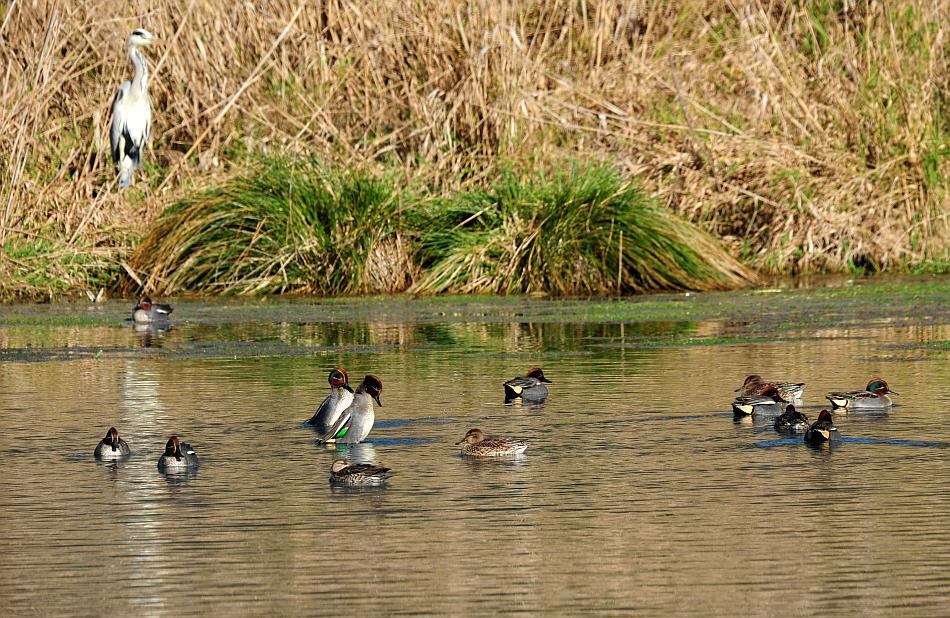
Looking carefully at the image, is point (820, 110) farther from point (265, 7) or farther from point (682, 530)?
point (682, 530)

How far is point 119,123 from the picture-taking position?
20.9 metres

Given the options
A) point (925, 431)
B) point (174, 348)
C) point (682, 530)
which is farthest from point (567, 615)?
point (174, 348)

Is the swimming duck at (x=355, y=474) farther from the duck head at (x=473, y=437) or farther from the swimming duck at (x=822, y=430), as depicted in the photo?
the swimming duck at (x=822, y=430)

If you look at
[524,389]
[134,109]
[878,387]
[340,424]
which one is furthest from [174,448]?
[134,109]

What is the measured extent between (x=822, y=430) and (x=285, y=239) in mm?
12216

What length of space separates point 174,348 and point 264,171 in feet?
20.5

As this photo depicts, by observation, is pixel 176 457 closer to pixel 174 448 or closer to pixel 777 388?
pixel 174 448

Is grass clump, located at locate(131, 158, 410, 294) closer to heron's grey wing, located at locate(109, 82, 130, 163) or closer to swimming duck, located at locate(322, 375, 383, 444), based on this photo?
heron's grey wing, located at locate(109, 82, 130, 163)

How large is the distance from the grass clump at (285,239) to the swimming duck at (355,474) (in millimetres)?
12242

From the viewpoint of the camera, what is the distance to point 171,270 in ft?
69.4

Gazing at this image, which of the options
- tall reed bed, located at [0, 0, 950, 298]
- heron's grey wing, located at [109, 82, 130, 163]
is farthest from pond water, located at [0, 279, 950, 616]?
tall reed bed, located at [0, 0, 950, 298]

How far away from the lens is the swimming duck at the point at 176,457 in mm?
8797

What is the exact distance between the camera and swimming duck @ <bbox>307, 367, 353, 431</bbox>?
10125 millimetres

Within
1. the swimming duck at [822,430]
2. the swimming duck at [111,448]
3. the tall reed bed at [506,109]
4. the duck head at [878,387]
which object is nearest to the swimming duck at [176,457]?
the swimming duck at [111,448]
